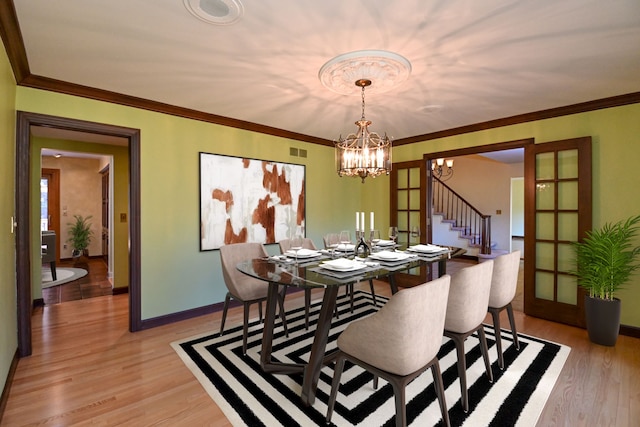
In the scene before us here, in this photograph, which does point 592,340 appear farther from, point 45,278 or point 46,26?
point 45,278

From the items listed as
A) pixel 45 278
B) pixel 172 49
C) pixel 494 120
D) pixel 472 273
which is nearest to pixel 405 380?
pixel 472 273

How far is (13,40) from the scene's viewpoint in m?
2.01

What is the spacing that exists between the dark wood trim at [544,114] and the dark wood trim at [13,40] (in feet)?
14.3

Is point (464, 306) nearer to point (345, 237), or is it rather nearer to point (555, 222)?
point (345, 237)

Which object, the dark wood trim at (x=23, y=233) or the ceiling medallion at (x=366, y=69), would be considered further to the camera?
the dark wood trim at (x=23, y=233)

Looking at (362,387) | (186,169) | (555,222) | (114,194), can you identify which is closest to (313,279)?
(362,387)

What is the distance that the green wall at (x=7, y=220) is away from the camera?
198 cm

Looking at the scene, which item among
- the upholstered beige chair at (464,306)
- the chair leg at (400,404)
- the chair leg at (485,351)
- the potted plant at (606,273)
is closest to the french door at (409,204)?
the potted plant at (606,273)

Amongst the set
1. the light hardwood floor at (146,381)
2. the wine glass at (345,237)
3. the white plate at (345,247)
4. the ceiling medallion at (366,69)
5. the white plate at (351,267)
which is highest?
the ceiling medallion at (366,69)

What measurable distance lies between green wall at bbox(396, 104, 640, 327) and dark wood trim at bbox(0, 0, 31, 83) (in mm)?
4657

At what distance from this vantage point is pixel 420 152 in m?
4.76

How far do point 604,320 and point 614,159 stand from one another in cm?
160

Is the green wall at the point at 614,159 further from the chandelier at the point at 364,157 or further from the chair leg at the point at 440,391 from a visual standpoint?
the chair leg at the point at 440,391

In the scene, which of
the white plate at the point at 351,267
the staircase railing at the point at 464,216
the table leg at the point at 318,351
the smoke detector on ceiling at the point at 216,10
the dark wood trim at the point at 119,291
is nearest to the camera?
the smoke detector on ceiling at the point at 216,10
